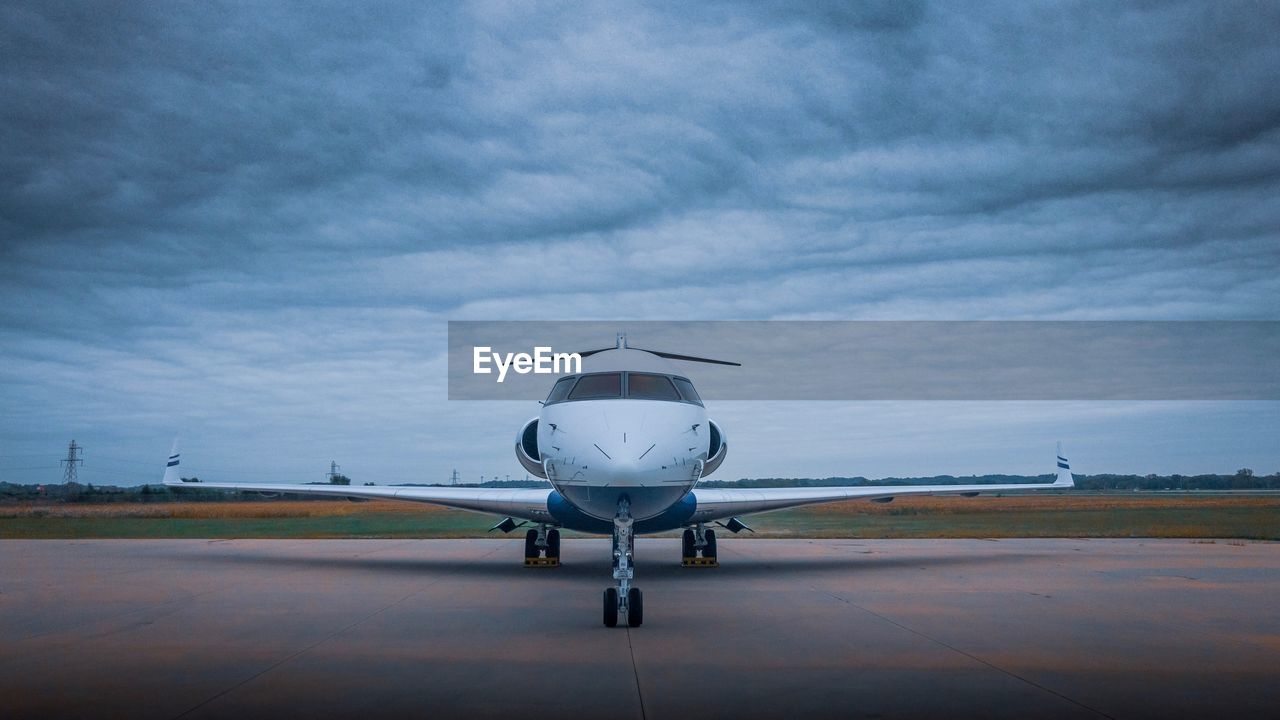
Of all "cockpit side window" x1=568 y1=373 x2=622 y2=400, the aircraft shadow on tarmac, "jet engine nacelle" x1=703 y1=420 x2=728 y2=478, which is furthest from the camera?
the aircraft shadow on tarmac

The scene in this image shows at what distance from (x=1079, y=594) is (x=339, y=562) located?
515 inches

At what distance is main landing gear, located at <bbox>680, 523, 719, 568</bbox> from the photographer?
1809cm

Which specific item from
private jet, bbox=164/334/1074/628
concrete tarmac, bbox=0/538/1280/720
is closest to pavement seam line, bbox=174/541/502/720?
concrete tarmac, bbox=0/538/1280/720

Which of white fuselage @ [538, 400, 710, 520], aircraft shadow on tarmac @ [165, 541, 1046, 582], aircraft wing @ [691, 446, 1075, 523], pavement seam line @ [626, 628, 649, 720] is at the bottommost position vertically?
aircraft shadow on tarmac @ [165, 541, 1046, 582]

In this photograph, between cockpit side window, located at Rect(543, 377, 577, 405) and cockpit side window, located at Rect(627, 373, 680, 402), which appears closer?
cockpit side window, located at Rect(627, 373, 680, 402)

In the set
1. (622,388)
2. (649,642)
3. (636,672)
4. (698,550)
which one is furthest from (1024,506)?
(636,672)

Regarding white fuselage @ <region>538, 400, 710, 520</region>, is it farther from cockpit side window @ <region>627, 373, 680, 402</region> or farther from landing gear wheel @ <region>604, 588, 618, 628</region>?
landing gear wheel @ <region>604, 588, 618, 628</region>

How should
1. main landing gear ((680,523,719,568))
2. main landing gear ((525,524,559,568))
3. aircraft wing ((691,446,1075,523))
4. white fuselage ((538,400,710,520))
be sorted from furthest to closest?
main landing gear ((680,523,719,568)) → main landing gear ((525,524,559,568)) → aircraft wing ((691,446,1075,523)) → white fuselage ((538,400,710,520))

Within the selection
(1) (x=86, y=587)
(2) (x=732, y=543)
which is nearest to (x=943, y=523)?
(2) (x=732, y=543)

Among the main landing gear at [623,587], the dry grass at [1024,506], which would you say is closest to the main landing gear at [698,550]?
the main landing gear at [623,587]

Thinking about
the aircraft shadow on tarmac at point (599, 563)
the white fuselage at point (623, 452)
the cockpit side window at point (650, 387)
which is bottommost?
the aircraft shadow on tarmac at point (599, 563)

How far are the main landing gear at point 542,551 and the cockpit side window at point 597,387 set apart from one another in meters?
6.95

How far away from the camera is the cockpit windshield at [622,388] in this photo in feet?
37.6

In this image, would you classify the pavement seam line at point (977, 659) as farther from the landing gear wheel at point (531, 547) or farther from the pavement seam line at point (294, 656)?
the landing gear wheel at point (531, 547)
